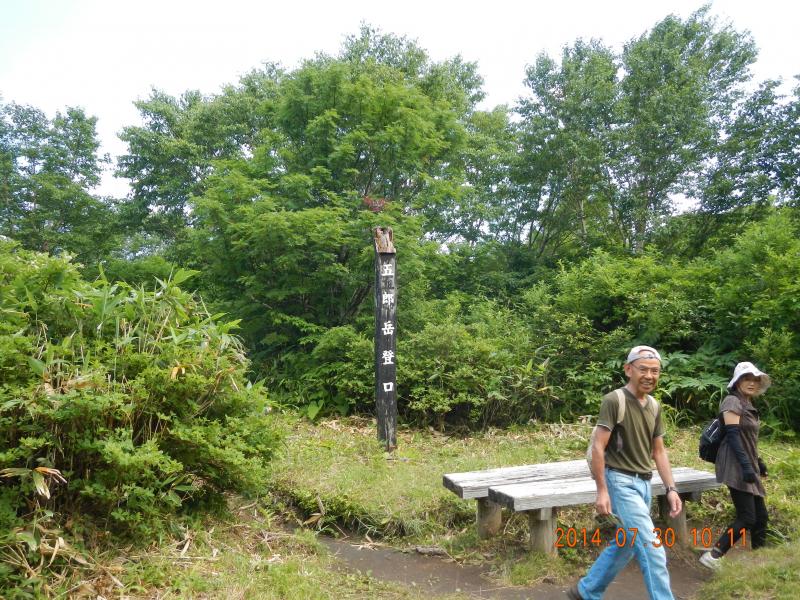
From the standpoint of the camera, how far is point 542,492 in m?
4.12

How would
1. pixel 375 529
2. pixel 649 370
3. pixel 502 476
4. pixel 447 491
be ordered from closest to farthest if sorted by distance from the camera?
pixel 649 370 → pixel 502 476 → pixel 375 529 → pixel 447 491

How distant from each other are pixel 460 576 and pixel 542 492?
0.89 metres

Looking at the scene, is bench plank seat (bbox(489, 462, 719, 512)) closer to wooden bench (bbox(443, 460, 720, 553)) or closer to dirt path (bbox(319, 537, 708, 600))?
wooden bench (bbox(443, 460, 720, 553))

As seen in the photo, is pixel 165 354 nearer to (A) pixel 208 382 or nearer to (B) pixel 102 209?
(A) pixel 208 382

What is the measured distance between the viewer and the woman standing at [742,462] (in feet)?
13.1

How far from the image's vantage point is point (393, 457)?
6.84 meters

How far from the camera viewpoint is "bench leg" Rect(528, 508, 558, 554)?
4207 mm

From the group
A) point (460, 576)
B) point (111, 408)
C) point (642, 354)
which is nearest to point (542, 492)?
point (460, 576)

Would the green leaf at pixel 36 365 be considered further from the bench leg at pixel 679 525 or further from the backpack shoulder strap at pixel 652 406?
the bench leg at pixel 679 525

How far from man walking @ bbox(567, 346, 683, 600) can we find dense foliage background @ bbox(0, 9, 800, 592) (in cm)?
251

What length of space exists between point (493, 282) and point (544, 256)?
266 centimetres

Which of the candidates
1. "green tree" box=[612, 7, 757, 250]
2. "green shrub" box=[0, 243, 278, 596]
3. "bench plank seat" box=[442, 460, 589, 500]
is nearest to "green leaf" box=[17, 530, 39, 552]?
"green shrub" box=[0, 243, 278, 596]

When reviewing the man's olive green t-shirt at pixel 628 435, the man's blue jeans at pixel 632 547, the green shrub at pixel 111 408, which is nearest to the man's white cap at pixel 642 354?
the man's olive green t-shirt at pixel 628 435

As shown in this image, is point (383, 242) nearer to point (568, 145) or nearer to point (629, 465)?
point (629, 465)
